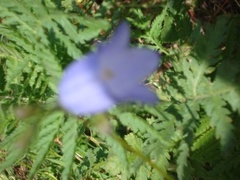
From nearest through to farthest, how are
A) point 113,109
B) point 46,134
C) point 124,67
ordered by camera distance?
point 124,67, point 113,109, point 46,134

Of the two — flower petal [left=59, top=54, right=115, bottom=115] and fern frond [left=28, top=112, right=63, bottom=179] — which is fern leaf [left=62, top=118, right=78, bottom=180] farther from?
flower petal [left=59, top=54, right=115, bottom=115]

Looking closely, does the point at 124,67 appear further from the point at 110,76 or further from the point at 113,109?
the point at 113,109

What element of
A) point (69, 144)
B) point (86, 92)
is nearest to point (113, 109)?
point (69, 144)

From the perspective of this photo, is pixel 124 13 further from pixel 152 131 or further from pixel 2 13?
pixel 152 131

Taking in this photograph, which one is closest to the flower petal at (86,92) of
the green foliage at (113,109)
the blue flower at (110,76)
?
the blue flower at (110,76)

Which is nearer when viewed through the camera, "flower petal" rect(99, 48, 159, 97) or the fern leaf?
"flower petal" rect(99, 48, 159, 97)

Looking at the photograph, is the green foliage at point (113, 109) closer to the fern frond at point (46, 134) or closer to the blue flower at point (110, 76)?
the fern frond at point (46, 134)

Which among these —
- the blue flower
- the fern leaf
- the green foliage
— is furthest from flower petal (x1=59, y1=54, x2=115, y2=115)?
the fern leaf
